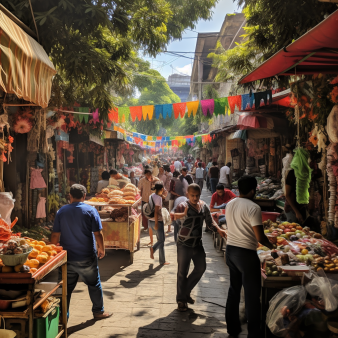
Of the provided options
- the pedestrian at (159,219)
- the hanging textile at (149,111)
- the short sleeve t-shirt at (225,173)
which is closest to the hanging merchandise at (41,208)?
the pedestrian at (159,219)

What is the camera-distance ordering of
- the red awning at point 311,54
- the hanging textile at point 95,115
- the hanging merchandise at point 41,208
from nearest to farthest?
the red awning at point 311,54 → the hanging merchandise at point 41,208 → the hanging textile at point 95,115

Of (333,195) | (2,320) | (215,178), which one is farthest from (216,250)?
(215,178)

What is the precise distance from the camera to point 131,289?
5891 millimetres

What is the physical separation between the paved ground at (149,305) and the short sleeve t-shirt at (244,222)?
4.22ft

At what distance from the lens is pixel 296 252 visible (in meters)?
5.04

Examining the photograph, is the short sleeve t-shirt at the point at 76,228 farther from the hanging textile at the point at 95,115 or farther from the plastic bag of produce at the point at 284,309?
the hanging textile at the point at 95,115

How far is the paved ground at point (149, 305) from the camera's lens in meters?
4.40

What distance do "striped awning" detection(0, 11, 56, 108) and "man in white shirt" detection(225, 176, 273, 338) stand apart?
2591 mm

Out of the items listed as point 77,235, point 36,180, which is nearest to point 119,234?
point 36,180

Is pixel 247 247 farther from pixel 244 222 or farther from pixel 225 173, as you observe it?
pixel 225 173

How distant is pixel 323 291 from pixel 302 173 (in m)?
3.11

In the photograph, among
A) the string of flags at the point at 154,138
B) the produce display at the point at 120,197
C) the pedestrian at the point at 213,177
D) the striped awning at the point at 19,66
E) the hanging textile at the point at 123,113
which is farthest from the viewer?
the string of flags at the point at 154,138

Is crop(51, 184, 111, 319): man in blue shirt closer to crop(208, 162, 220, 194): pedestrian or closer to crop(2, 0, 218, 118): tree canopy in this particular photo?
crop(2, 0, 218, 118): tree canopy

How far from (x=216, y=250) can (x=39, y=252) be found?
5379mm
